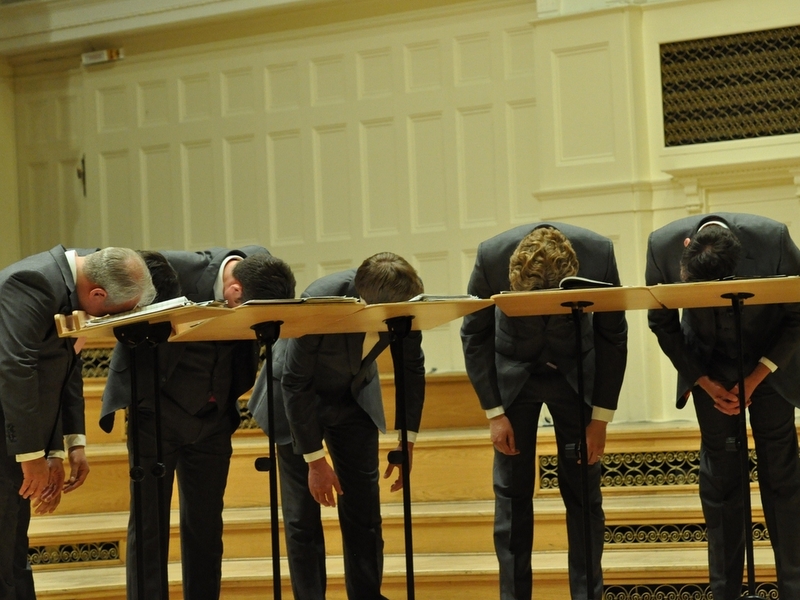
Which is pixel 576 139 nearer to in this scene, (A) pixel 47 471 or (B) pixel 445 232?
(B) pixel 445 232

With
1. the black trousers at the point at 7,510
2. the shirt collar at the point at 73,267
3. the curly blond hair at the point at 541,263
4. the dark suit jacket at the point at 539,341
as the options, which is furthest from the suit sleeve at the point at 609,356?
the black trousers at the point at 7,510

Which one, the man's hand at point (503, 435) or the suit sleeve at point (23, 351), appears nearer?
the suit sleeve at point (23, 351)

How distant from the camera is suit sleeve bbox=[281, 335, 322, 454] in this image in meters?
3.43

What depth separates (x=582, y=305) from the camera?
10.0 ft

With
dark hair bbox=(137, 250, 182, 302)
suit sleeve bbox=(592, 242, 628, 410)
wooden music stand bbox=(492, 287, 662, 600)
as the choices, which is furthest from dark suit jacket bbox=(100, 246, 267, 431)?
suit sleeve bbox=(592, 242, 628, 410)

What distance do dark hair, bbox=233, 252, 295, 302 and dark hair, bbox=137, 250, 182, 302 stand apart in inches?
9.4

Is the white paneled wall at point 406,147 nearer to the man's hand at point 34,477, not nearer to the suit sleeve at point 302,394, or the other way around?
the suit sleeve at point 302,394

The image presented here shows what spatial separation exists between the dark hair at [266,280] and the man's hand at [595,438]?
1061mm

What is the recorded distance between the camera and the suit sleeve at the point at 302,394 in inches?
135

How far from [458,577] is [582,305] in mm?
1476

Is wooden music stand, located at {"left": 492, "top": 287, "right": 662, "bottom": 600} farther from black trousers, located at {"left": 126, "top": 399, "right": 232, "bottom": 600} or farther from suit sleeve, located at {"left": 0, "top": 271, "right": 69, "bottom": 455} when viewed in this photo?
suit sleeve, located at {"left": 0, "top": 271, "right": 69, "bottom": 455}

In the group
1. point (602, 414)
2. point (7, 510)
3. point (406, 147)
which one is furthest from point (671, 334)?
point (406, 147)

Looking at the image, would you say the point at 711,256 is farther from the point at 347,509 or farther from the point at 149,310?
the point at 149,310

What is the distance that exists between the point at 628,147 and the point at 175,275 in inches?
125
